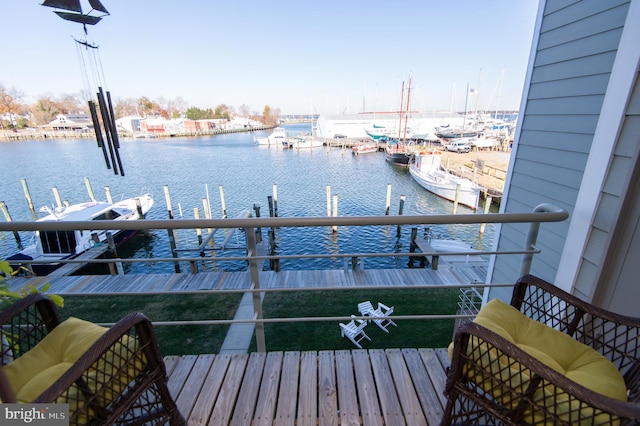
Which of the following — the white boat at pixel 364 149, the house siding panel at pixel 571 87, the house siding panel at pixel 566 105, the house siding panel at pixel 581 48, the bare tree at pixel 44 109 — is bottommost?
the white boat at pixel 364 149

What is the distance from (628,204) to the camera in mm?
1208

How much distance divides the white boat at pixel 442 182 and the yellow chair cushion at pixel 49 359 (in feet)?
51.9

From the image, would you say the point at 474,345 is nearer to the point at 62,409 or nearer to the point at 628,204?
the point at 628,204

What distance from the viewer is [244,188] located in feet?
60.5

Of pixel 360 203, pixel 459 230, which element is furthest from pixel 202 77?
pixel 459 230

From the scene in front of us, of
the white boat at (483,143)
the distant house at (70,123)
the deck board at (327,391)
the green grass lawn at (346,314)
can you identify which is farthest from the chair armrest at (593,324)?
the distant house at (70,123)

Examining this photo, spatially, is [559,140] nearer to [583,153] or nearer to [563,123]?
[563,123]

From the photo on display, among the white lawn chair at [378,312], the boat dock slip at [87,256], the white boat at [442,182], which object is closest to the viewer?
the white lawn chair at [378,312]

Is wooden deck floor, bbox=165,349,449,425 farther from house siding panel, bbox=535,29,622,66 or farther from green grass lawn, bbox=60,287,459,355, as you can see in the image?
green grass lawn, bbox=60,287,459,355

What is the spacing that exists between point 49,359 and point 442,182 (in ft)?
57.7

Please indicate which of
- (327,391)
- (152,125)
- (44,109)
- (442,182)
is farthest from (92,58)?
(152,125)

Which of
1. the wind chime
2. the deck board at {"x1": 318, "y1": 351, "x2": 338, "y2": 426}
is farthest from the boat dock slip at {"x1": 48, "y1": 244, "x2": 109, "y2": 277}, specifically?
the deck board at {"x1": 318, "y1": 351, "x2": 338, "y2": 426}

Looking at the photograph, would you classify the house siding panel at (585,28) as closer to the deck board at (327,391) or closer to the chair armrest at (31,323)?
the deck board at (327,391)

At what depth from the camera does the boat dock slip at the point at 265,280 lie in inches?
265
